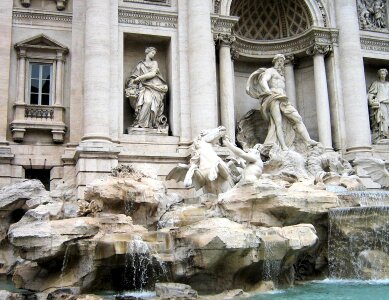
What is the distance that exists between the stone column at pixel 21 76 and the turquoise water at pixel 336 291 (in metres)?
11.8

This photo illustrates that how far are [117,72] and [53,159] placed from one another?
3.83 m

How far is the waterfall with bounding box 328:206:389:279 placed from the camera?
1250cm

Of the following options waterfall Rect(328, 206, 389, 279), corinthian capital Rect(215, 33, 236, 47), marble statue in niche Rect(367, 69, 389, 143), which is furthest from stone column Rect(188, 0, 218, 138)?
marble statue in niche Rect(367, 69, 389, 143)

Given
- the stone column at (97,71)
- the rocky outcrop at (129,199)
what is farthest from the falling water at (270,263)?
the stone column at (97,71)

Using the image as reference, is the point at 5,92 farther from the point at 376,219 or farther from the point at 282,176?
the point at 376,219

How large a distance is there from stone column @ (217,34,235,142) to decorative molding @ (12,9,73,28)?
19.1 ft

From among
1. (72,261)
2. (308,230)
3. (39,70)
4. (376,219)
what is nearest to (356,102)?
(376,219)

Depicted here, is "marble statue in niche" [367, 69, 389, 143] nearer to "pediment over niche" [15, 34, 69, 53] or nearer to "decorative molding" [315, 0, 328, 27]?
"decorative molding" [315, 0, 328, 27]

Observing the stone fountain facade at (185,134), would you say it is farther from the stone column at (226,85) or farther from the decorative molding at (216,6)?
the decorative molding at (216,6)

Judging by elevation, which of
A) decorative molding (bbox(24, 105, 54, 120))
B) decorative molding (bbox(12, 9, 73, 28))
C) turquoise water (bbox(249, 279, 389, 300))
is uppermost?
decorative molding (bbox(12, 9, 73, 28))

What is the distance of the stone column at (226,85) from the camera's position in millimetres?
19406

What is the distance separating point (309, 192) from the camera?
12.6 m

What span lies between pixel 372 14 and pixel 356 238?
13994 mm

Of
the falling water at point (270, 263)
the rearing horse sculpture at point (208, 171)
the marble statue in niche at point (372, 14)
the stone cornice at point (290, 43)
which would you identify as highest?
the marble statue in niche at point (372, 14)
